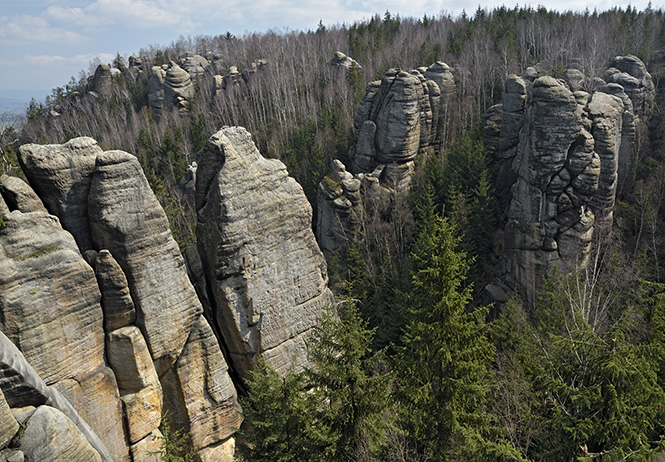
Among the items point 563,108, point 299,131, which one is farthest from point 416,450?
point 299,131

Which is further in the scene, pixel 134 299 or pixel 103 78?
pixel 103 78

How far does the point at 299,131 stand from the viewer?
Result: 164ft

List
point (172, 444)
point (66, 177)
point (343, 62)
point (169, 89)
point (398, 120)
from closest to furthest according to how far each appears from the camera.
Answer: point (172, 444), point (66, 177), point (398, 120), point (343, 62), point (169, 89)

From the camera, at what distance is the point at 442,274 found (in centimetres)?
1216

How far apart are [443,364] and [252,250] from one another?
24.3 ft

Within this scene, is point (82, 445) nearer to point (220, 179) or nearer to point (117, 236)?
point (117, 236)

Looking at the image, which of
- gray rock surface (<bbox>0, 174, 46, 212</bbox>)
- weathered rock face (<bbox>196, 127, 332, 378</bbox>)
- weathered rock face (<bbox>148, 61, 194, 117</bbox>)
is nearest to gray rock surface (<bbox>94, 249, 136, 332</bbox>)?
gray rock surface (<bbox>0, 174, 46, 212</bbox>)

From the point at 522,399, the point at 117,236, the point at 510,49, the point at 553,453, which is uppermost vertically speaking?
the point at 510,49

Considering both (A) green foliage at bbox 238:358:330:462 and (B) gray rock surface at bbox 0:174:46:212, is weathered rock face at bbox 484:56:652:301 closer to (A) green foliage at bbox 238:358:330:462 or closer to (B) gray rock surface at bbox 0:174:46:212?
(A) green foliage at bbox 238:358:330:462

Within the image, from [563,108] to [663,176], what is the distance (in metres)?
11.9

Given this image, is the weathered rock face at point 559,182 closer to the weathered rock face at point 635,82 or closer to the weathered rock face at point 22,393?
the weathered rock face at point 635,82

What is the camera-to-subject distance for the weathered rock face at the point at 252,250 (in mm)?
15094

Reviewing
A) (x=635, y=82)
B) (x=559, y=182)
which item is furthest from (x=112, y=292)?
(x=635, y=82)

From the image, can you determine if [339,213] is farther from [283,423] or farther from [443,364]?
[283,423]
